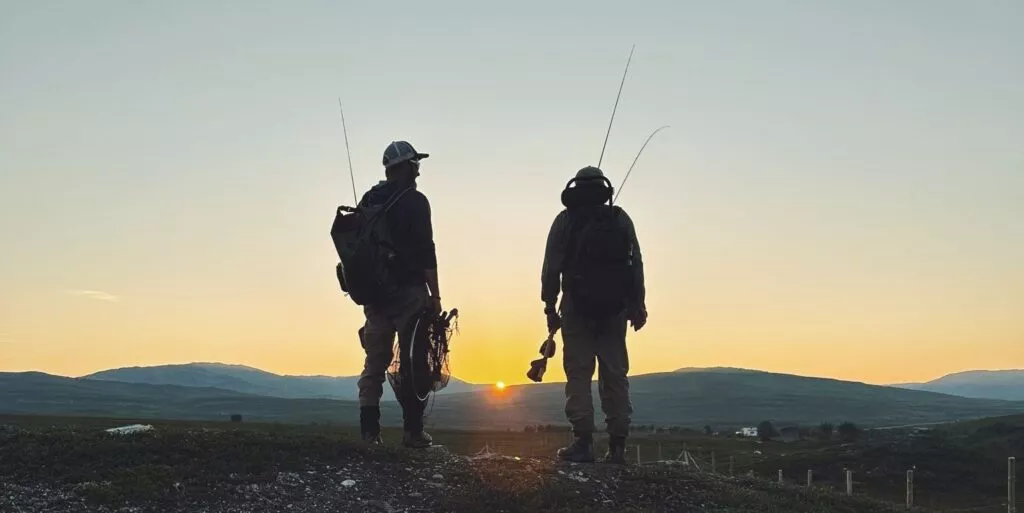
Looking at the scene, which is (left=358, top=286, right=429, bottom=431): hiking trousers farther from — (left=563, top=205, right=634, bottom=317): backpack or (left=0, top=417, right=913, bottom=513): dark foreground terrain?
(left=563, top=205, right=634, bottom=317): backpack

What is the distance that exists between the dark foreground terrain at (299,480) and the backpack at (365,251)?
1.45m

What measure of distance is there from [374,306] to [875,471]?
43.1 metres

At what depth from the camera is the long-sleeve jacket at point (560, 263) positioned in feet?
30.0

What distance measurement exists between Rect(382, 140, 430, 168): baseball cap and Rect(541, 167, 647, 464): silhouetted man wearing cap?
1.60 m

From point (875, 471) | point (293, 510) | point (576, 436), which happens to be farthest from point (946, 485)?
point (293, 510)

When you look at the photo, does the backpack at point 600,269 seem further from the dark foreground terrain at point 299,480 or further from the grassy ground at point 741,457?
the grassy ground at point 741,457

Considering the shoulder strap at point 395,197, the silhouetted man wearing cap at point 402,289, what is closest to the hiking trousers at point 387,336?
the silhouetted man wearing cap at point 402,289

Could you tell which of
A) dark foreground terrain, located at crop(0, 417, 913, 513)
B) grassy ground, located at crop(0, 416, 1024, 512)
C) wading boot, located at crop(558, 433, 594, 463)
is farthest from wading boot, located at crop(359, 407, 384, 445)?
wading boot, located at crop(558, 433, 594, 463)

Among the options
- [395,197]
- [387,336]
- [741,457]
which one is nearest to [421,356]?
[387,336]

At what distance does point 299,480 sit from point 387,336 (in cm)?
216

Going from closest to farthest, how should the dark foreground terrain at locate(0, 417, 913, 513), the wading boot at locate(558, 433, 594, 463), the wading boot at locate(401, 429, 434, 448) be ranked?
the dark foreground terrain at locate(0, 417, 913, 513)
the wading boot at locate(558, 433, 594, 463)
the wading boot at locate(401, 429, 434, 448)

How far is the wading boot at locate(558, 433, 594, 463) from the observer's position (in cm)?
914

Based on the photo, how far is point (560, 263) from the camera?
914 cm

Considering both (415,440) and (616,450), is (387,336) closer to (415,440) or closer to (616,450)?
(415,440)
